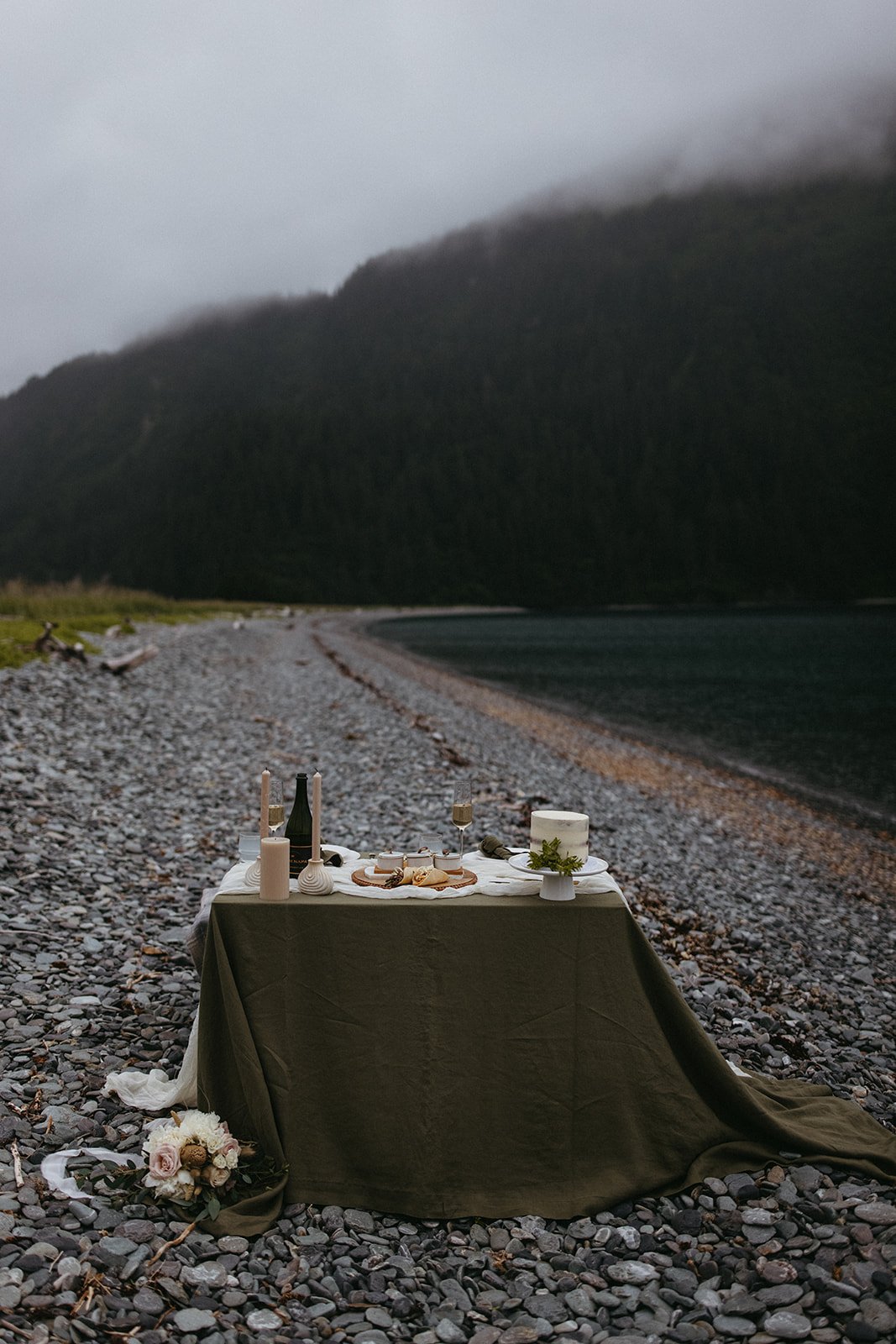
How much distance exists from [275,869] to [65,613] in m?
36.5

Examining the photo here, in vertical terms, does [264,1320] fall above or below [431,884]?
below

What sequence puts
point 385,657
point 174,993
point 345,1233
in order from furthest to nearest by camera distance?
point 385,657, point 174,993, point 345,1233

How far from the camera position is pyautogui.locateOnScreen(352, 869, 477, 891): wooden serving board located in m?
4.33

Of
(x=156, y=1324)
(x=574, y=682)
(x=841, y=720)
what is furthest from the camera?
(x=574, y=682)

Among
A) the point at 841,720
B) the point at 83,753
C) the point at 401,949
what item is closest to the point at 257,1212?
the point at 401,949

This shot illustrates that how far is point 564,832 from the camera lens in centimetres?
428

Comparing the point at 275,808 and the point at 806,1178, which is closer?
the point at 806,1178

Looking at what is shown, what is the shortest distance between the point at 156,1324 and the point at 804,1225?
2949mm

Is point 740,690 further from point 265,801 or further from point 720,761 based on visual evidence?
point 265,801

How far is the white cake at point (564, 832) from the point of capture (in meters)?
4.27

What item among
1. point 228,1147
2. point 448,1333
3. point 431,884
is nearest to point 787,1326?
point 448,1333

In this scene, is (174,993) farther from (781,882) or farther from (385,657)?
(385,657)

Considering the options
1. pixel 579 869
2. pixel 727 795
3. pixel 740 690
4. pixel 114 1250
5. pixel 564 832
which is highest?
pixel 564 832

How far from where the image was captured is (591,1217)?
4.09 meters
